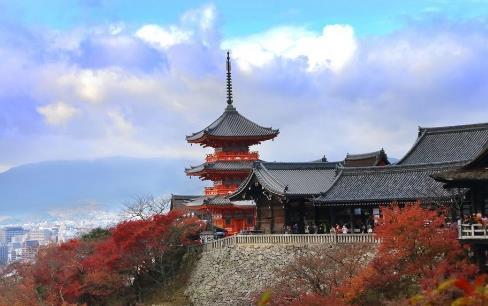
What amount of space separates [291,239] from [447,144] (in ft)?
35.7

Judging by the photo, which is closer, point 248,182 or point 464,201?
point 464,201

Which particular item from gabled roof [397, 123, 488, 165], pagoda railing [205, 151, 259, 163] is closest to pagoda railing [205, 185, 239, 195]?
pagoda railing [205, 151, 259, 163]

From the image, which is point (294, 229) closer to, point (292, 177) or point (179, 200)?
point (292, 177)

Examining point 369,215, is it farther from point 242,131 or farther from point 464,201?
point 242,131

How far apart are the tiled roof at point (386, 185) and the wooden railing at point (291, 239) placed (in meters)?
2.37

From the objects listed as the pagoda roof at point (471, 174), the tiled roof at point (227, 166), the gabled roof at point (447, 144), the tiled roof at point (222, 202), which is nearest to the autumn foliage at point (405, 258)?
the pagoda roof at point (471, 174)

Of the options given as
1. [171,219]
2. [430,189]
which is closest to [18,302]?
[171,219]

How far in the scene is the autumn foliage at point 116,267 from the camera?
42.4 meters

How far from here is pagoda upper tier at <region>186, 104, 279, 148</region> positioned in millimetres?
52531

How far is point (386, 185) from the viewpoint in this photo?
37969 mm

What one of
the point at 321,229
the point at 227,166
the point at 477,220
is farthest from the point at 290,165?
the point at 477,220

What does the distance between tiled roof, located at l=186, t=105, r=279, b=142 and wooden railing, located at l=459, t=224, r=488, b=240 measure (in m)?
26.5

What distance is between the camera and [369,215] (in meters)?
38.6

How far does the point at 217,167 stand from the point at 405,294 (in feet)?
86.3
